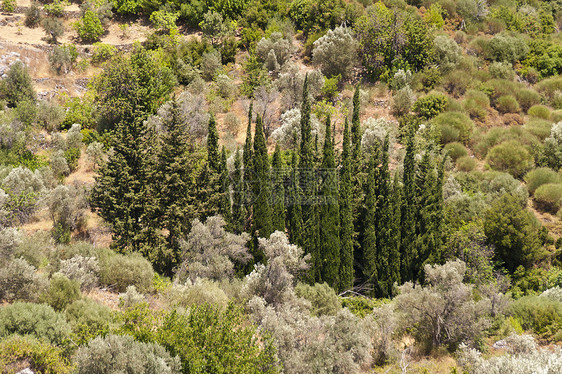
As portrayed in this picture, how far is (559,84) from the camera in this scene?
57.4 m

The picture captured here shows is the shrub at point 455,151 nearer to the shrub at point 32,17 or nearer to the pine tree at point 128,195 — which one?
the pine tree at point 128,195

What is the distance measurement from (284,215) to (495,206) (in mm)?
16276

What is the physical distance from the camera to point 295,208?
36750 mm

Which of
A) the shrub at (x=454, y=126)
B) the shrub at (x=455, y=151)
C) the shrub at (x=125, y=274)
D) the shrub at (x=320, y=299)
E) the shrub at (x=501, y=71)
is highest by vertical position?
the shrub at (x=501, y=71)

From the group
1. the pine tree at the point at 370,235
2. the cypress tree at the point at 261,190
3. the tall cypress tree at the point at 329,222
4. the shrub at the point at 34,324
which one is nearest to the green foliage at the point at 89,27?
the cypress tree at the point at 261,190

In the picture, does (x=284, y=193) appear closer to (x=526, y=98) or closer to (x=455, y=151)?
(x=455, y=151)

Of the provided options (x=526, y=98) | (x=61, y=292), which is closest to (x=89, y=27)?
(x=61, y=292)

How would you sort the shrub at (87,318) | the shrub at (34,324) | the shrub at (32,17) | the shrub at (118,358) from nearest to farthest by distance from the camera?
the shrub at (118,358)
the shrub at (87,318)
the shrub at (34,324)
the shrub at (32,17)

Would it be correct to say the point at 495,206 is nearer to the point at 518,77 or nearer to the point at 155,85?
the point at 518,77

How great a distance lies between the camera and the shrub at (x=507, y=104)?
179 feet

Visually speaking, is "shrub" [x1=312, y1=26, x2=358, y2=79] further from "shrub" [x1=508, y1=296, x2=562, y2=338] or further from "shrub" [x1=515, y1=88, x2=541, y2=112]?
"shrub" [x1=508, y1=296, x2=562, y2=338]

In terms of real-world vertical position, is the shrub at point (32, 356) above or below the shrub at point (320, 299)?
above

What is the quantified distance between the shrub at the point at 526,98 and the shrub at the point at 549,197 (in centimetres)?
1495

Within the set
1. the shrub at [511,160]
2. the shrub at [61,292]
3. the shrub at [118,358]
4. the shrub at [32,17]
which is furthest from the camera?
the shrub at [32,17]
